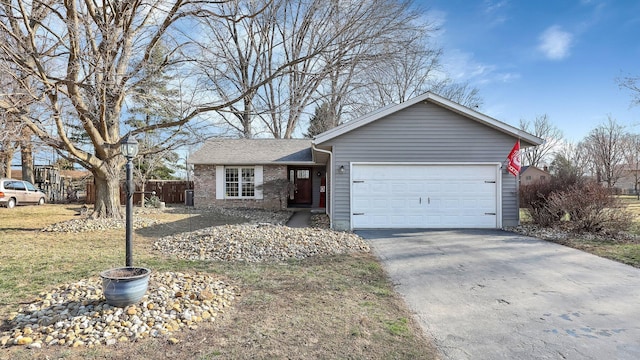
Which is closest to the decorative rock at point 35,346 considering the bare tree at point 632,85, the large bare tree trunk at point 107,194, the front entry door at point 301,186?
the large bare tree trunk at point 107,194

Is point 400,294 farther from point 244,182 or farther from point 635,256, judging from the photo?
point 244,182

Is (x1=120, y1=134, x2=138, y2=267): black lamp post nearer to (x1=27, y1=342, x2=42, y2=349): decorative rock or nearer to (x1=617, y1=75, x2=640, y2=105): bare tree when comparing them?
(x1=27, y1=342, x2=42, y2=349): decorative rock

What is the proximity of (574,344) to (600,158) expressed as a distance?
38.1m

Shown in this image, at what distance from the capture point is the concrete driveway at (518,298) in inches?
124

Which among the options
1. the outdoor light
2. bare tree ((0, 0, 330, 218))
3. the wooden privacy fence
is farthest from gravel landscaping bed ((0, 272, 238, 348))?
the wooden privacy fence

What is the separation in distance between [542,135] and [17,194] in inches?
1812

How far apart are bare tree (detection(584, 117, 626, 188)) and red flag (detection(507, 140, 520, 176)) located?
27573 mm

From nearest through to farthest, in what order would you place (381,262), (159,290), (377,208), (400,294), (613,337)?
1. (613,337)
2. (159,290)
3. (400,294)
4. (381,262)
5. (377,208)

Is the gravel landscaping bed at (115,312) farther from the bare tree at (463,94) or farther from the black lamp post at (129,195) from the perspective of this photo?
the bare tree at (463,94)

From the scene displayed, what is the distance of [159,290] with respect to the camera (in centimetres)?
422

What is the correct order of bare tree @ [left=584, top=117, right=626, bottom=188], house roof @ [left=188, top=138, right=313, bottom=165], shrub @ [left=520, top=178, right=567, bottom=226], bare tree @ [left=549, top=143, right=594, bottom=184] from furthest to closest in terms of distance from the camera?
bare tree @ [left=549, top=143, right=594, bottom=184], bare tree @ [left=584, top=117, right=626, bottom=188], house roof @ [left=188, top=138, right=313, bottom=165], shrub @ [left=520, top=178, right=567, bottom=226]

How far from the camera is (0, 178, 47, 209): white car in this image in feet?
56.1

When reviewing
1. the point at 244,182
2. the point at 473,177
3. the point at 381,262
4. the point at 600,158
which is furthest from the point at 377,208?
the point at 600,158

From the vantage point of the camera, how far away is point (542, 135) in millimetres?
38281
